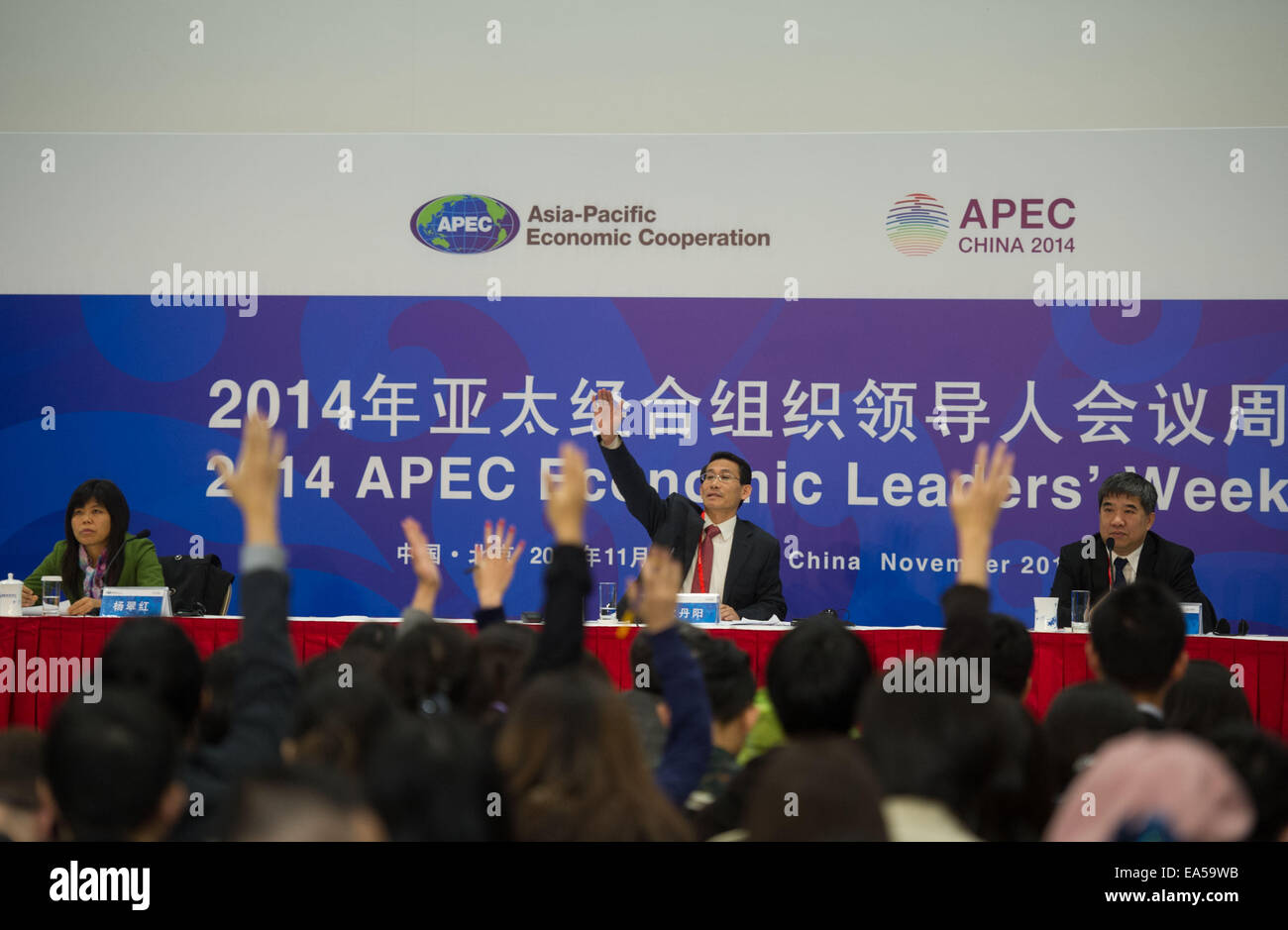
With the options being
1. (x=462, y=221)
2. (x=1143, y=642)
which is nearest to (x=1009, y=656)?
(x=1143, y=642)

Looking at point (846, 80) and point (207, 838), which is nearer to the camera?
point (207, 838)

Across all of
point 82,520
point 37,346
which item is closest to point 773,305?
point 82,520

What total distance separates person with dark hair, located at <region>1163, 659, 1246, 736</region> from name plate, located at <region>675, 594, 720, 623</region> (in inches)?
85.9

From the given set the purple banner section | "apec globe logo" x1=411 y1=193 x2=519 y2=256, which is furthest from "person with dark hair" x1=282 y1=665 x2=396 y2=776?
"apec globe logo" x1=411 y1=193 x2=519 y2=256

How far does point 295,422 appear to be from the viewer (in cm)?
571

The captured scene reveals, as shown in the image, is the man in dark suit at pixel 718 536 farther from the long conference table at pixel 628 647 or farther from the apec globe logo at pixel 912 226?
the apec globe logo at pixel 912 226

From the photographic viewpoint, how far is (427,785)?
4.54 feet

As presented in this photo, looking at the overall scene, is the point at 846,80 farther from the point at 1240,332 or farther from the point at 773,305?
the point at 1240,332

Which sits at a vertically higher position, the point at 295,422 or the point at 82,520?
the point at 295,422

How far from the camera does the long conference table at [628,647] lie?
13.2 feet

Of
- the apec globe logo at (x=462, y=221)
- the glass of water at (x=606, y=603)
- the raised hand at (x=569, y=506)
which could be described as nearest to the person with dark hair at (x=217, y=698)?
the raised hand at (x=569, y=506)

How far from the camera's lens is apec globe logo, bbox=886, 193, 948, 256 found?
5.63 m

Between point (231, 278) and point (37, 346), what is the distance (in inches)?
38.9

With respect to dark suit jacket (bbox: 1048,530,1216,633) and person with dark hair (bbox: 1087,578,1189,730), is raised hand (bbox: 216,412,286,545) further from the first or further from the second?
dark suit jacket (bbox: 1048,530,1216,633)
